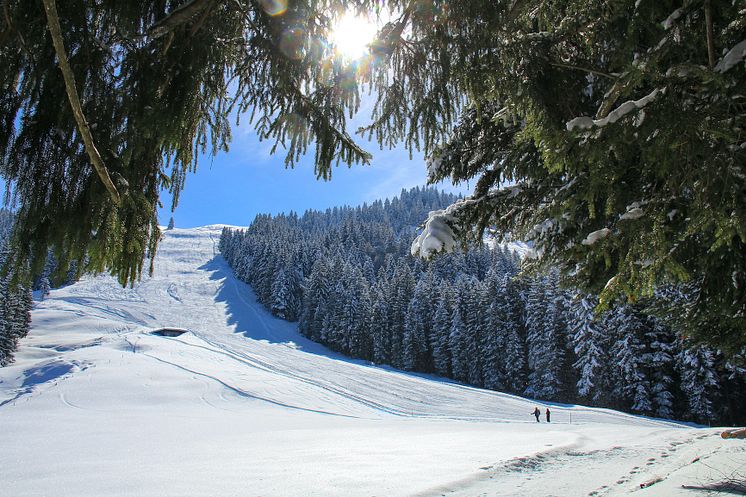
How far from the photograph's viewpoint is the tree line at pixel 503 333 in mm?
30172

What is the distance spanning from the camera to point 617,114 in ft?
7.14

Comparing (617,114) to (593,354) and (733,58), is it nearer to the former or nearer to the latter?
(733,58)

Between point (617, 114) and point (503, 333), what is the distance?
45490 millimetres

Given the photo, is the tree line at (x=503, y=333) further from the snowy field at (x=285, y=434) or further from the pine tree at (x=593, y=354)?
the snowy field at (x=285, y=434)

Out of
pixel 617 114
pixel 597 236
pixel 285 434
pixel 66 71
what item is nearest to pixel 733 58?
pixel 617 114

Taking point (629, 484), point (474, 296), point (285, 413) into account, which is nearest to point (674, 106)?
point (629, 484)

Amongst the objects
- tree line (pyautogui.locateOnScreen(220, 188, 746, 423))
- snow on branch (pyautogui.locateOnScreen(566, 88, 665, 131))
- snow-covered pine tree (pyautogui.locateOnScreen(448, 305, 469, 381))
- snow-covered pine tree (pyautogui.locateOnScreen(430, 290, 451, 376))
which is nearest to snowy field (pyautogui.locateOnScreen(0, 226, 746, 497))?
tree line (pyautogui.locateOnScreen(220, 188, 746, 423))

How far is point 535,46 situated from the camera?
2980mm

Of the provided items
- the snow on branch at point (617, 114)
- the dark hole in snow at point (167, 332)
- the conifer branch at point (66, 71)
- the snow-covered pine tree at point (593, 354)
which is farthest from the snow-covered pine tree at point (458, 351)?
the conifer branch at point (66, 71)

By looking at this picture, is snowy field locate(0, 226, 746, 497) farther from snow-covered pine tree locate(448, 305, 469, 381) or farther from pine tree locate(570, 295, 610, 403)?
snow-covered pine tree locate(448, 305, 469, 381)

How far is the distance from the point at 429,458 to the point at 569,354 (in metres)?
35.2

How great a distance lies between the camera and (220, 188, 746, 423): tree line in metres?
30.2

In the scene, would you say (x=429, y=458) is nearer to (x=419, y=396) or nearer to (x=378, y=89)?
(x=378, y=89)

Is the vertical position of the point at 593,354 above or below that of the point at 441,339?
below
